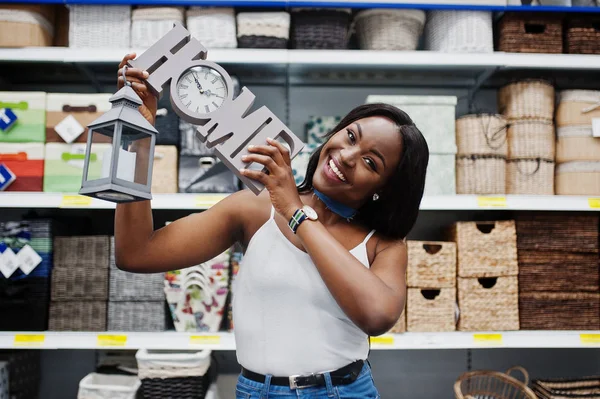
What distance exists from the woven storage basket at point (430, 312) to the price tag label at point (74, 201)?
4.72ft

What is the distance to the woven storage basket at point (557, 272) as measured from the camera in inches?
82.4

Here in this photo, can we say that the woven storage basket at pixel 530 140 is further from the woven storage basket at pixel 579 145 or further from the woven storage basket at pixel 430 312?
the woven storage basket at pixel 430 312

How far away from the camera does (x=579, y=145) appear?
7.04ft

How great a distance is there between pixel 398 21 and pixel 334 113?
0.62 meters

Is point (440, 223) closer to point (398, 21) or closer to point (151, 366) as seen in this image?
Answer: point (398, 21)

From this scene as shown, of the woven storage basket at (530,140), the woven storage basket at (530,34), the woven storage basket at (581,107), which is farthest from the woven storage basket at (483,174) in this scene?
the woven storage basket at (530,34)

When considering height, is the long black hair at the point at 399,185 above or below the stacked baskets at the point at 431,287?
above

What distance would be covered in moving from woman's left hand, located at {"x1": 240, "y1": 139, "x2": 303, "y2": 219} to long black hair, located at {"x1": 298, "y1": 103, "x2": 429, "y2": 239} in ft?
0.61

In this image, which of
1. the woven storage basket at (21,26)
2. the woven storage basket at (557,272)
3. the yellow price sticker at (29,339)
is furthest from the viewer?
the woven storage basket at (557,272)

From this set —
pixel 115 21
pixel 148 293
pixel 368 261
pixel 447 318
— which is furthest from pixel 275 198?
pixel 115 21

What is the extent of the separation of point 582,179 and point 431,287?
34.2 inches

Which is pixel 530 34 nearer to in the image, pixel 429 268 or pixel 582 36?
pixel 582 36

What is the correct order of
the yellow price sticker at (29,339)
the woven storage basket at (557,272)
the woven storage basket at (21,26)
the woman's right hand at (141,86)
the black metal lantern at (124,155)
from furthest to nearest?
the woven storage basket at (557,272) < the woven storage basket at (21,26) < the yellow price sticker at (29,339) < the woman's right hand at (141,86) < the black metal lantern at (124,155)

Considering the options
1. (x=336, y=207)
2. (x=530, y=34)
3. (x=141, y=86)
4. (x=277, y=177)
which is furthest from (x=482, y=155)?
(x=141, y=86)
